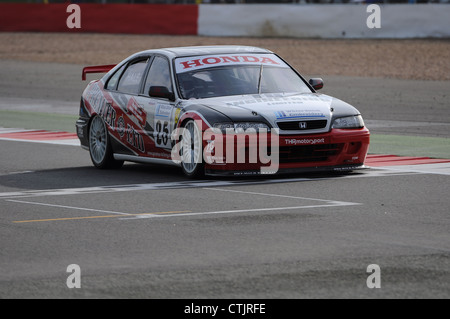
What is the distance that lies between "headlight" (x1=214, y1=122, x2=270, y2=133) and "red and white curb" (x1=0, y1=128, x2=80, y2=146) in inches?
204

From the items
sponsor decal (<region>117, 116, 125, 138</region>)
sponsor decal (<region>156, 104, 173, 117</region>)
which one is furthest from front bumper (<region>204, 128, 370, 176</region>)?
sponsor decal (<region>117, 116, 125, 138</region>)

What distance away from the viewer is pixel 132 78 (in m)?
13.3

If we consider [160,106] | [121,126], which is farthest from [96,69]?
[160,106]

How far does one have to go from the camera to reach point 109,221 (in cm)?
933

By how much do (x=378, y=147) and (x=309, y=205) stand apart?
5.34 metres

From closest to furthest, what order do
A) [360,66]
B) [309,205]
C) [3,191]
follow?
[309,205] → [3,191] → [360,66]

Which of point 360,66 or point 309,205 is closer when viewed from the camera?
point 309,205

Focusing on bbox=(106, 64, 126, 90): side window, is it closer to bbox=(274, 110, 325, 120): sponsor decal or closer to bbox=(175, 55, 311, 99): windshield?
bbox=(175, 55, 311, 99): windshield

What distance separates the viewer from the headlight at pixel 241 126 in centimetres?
1145

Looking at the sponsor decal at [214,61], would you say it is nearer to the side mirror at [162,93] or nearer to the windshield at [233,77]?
the windshield at [233,77]

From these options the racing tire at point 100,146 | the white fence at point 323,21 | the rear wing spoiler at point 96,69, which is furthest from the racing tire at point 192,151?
the white fence at point 323,21

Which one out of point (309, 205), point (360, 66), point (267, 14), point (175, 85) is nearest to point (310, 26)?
point (267, 14)

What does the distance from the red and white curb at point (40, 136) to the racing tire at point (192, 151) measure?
4604 millimetres

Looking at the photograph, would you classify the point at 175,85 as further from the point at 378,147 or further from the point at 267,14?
the point at 267,14
